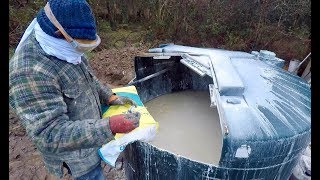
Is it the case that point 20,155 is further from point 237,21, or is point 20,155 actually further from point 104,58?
point 237,21

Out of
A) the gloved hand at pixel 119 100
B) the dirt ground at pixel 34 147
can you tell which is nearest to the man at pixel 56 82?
the gloved hand at pixel 119 100

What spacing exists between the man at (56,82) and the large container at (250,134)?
53 centimetres

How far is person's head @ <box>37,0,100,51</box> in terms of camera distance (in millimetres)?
1724

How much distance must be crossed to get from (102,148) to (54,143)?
379mm

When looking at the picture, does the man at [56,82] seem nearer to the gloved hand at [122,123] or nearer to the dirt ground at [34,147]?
the gloved hand at [122,123]

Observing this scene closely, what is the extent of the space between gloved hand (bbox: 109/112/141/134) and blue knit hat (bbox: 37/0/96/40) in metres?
0.54

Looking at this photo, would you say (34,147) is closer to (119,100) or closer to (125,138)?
(119,100)

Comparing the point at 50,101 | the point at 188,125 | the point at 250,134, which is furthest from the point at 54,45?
the point at 188,125

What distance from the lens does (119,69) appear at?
507cm

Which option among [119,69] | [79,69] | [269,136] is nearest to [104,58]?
[119,69]

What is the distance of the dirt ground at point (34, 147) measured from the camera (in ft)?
10.9

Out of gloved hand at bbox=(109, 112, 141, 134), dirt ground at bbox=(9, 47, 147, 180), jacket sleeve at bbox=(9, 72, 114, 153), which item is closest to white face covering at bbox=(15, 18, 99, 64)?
jacket sleeve at bbox=(9, 72, 114, 153)

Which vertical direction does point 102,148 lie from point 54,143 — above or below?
below

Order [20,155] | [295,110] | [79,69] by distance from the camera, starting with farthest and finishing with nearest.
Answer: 1. [20,155]
2. [295,110]
3. [79,69]
